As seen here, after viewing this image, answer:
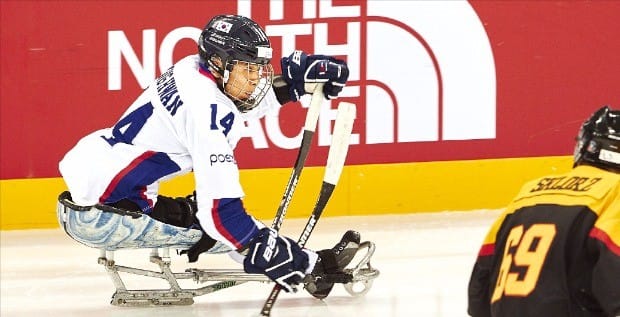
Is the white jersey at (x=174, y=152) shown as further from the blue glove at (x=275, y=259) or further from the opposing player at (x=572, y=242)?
the opposing player at (x=572, y=242)

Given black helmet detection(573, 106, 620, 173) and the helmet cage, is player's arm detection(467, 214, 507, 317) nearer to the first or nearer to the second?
black helmet detection(573, 106, 620, 173)

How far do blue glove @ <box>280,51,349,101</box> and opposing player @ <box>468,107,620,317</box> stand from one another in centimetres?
181

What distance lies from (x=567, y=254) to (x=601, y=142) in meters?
0.27

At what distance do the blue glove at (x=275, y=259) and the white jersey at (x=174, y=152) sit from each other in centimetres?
5

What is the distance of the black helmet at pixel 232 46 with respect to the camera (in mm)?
4566

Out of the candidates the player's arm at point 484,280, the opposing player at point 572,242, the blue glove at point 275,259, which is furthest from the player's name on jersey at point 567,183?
the blue glove at point 275,259

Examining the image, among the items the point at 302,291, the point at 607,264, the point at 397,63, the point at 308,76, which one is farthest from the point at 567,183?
the point at 397,63

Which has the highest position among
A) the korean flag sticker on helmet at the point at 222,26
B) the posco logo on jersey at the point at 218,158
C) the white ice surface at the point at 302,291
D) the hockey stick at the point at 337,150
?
the korean flag sticker on helmet at the point at 222,26

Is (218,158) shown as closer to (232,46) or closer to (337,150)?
(232,46)

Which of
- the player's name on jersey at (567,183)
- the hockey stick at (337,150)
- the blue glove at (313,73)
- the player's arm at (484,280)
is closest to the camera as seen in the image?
the player's name on jersey at (567,183)

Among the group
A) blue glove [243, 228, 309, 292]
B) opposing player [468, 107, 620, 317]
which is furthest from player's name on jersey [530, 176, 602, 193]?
blue glove [243, 228, 309, 292]

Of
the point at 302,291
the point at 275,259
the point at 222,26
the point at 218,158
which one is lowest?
the point at 302,291

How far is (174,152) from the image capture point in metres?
4.66

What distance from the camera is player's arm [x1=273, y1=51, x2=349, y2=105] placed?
4879mm
